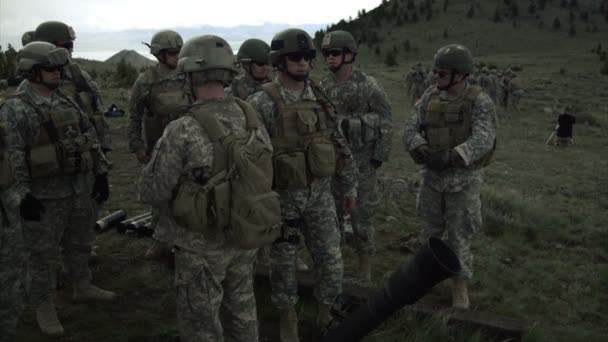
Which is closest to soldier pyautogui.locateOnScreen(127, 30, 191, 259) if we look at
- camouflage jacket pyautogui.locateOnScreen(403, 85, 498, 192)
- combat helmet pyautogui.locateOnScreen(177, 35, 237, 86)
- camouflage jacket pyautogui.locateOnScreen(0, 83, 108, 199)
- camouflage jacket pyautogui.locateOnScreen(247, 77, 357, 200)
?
camouflage jacket pyautogui.locateOnScreen(0, 83, 108, 199)

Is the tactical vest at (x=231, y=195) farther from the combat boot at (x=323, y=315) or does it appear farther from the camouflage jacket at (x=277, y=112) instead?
the combat boot at (x=323, y=315)

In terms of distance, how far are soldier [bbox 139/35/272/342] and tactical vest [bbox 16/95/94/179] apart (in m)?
1.35

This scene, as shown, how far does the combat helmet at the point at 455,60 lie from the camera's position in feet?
15.0

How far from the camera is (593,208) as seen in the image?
8.86m

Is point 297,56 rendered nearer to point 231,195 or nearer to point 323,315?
point 231,195

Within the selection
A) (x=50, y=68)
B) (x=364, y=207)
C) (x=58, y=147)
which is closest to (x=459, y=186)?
(x=364, y=207)

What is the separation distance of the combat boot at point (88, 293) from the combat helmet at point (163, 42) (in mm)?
A: 2436

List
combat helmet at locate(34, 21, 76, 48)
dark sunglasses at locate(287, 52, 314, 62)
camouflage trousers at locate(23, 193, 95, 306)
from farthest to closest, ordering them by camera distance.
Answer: combat helmet at locate(34, 21, 76, 48) → camouflage trousers at locate(23, 193, 95, 306) → dark sunglasses at locate(287, 52, 314, 62)

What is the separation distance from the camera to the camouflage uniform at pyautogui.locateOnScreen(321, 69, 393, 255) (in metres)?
5.30

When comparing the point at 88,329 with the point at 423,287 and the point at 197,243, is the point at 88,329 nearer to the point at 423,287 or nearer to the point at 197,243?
the point at 197,243

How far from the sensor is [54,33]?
16.4ft

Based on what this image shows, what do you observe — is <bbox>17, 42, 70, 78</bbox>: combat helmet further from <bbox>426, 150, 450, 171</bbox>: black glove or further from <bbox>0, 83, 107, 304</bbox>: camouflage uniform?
<bbox>426, 150, 450, 171</bbox>: black glove

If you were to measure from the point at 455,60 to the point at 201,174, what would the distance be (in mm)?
2751

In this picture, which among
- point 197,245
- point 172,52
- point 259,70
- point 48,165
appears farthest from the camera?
point 259,70
